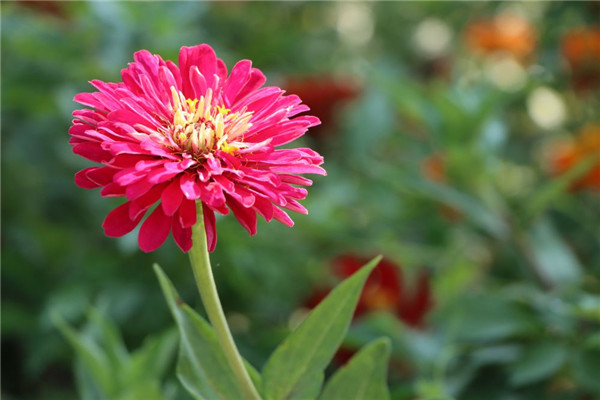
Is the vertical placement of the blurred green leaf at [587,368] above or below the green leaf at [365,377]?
below

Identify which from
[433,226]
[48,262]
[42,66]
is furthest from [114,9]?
[433,226]

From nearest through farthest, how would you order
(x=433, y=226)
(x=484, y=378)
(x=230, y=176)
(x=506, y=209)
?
(x=230, y=176)
(x=484, y=378)
(x=506, y=209)
(x=433, y=226)

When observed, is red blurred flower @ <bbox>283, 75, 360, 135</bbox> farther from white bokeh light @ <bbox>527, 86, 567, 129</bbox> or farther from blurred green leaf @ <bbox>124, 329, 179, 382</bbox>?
blurred green leaf @ <bbox>124, 329, 179, 382</bbox>

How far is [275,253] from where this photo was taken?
651mm

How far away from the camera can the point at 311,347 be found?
0.30m

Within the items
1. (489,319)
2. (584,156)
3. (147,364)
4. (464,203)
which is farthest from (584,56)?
(147,364)

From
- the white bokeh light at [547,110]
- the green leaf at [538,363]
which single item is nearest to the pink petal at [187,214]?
the green leaf at [538,363]

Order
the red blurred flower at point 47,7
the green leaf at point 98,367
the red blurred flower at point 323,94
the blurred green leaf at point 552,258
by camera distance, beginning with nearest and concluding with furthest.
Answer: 1. the green leaf at point 98,367
2. the blurred green leaf at point 552,258
3. the red blurred flower at point 323,94
4. the red blurred flower at point 47,7

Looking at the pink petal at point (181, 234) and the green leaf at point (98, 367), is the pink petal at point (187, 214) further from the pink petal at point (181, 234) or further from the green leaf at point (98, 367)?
the green leaf at point (98, 367)

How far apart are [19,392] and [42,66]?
32 cm

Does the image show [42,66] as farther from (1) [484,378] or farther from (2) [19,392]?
(1) [484,378]

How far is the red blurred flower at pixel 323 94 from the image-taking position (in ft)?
2.64

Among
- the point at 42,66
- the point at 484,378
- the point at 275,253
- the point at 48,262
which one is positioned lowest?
the point at 484,378

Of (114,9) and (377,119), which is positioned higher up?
(114,9)
